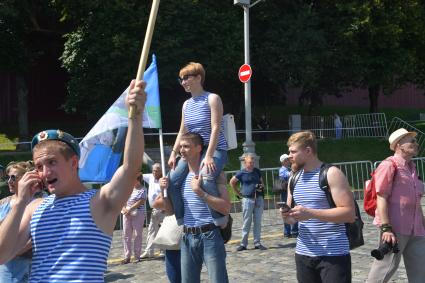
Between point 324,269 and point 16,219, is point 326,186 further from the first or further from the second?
point 16,219

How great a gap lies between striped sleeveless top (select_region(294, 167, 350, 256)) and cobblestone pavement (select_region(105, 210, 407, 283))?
11.7ft

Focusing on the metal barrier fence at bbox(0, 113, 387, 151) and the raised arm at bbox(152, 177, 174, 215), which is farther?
the metal barrier fence at bbox(0, 113, 387, 151)

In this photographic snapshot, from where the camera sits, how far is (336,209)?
4.74 meters

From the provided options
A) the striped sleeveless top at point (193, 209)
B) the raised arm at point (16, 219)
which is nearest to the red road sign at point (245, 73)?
the striped sleeveless top at point (193, 209)

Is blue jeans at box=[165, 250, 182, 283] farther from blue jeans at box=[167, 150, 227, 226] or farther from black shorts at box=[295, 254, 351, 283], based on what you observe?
black shorts at box=[295, 254, 351, 283]

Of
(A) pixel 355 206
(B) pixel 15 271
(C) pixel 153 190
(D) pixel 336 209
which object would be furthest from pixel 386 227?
(C) pixel 153 190

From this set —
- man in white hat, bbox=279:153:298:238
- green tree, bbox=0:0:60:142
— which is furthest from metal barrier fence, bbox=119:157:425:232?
green tree, bbox=0:0:60:142

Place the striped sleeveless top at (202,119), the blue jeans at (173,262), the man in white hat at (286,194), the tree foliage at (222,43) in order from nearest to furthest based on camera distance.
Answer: the striped sleeveless top at (202,119) → the blue jeans at (173,262) → the man in white hat at (286,194) → the tree foliage at (222,43)

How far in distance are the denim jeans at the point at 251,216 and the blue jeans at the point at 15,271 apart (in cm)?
641

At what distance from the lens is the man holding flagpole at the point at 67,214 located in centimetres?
306

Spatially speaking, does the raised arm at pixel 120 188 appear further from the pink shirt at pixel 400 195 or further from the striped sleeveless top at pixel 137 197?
the striped sleeveless top at pixel 137 197

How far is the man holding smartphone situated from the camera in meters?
4.74

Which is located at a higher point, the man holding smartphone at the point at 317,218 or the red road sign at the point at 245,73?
the red road sign at the point at 245,73

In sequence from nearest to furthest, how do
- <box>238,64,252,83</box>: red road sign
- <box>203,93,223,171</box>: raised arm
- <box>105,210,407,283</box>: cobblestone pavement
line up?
<box>203,93,223,171</box>: raised arm → <box>105,210,407,283</box>: cobblestone pavement → <box>238,64,252,83</box>: red road sign
